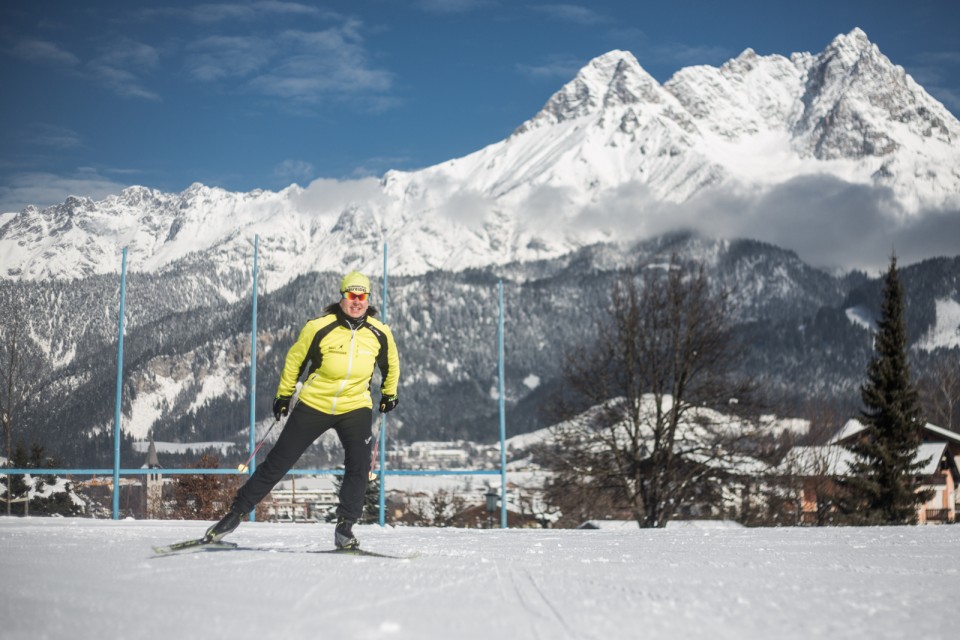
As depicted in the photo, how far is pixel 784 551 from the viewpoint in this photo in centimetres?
844

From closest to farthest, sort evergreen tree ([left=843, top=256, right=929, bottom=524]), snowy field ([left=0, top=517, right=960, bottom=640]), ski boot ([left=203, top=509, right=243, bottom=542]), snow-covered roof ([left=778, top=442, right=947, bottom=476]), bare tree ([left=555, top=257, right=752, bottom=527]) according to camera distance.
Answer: snowy field ([left=0, top=517, right=960, bottom=640])
ski boot ([left=203, top=509, right=243, bottom=542])
bare tree ([left=555, top=257, right=752, bottom=527])
evergreen tree ([left=843, top=256, right=929, bottom=524])
snow-covered roof ([left=778, top=442, right=947, bottom=476])

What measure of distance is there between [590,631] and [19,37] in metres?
19.9

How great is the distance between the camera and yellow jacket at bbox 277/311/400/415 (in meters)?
7.20

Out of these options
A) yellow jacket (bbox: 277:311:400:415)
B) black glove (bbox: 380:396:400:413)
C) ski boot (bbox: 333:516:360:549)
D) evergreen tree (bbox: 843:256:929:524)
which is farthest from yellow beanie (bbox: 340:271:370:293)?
evergreen tree (bbox: 843:256:929:524)

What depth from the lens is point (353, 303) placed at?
7.21 m

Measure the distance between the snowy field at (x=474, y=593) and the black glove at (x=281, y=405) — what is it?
34.5 inches

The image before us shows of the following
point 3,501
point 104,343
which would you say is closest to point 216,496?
point 104,343

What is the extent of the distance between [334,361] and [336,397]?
0.80 ft

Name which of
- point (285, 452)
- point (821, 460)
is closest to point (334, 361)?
point (285, 452)

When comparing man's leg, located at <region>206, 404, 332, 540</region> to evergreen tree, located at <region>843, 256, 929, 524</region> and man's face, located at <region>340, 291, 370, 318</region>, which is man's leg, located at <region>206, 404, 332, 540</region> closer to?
man's face, located at <region>340, 291, 370, 318</region>

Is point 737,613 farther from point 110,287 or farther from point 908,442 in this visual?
point 908,442

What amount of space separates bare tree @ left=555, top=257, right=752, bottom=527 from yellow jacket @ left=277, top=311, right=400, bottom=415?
1869cm

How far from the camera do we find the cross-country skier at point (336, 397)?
23.7 feet

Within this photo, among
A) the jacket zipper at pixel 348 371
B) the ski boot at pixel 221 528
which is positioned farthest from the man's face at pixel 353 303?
the ski boot at pixel 221 528
